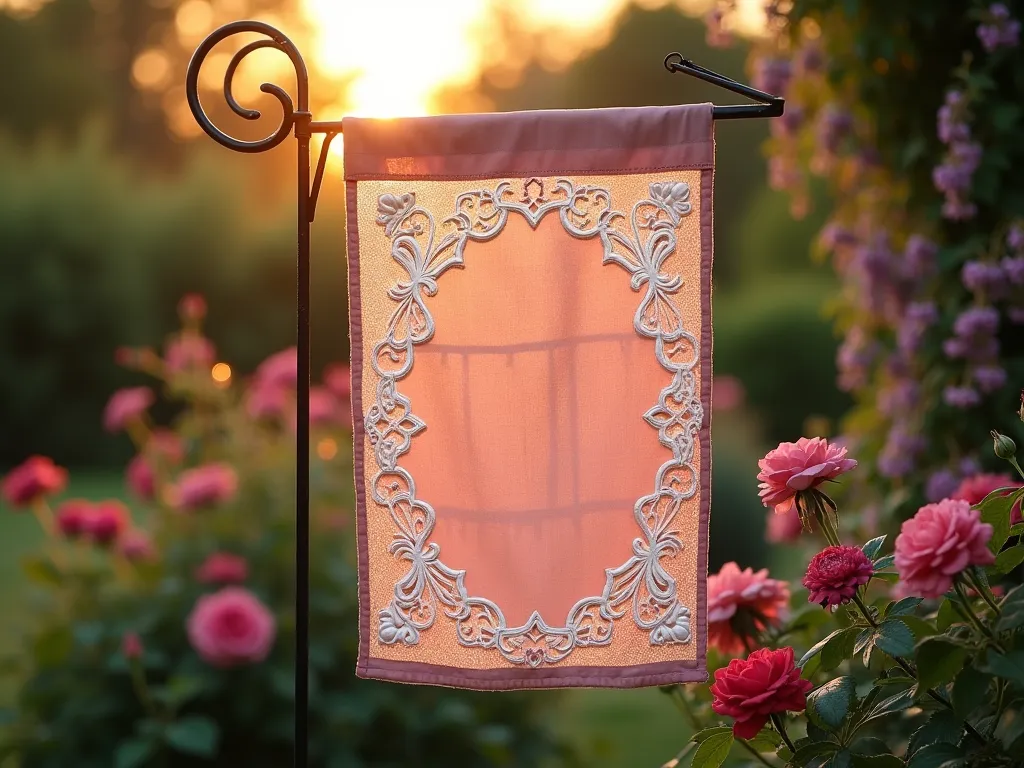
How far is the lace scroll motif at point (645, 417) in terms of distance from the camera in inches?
53.9

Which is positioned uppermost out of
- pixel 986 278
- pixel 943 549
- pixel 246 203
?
pixel 246 203

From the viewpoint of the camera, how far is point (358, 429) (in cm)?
143

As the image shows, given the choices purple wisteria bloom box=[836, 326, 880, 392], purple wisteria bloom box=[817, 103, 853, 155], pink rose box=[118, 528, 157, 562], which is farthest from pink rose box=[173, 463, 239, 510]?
purple wisteria bloom box=[817, 103, 853, 155]

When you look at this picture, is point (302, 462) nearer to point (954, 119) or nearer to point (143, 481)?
point (954, 119)

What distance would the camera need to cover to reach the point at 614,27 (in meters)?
10.2

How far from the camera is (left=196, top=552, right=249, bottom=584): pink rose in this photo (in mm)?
2562

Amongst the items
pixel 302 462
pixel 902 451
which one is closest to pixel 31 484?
pixel 302 462

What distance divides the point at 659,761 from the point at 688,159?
7.98 feet

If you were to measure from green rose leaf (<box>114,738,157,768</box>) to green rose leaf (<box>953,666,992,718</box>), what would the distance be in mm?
1742

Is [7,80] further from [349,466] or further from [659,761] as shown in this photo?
[659,761]

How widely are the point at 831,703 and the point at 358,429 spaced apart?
692mm

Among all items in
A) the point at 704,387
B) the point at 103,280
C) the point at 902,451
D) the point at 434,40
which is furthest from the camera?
the point at 103,280

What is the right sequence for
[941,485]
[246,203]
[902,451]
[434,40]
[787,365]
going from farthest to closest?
[246,203] < [787,365] < [434,40] < [902,451] < [941,485]

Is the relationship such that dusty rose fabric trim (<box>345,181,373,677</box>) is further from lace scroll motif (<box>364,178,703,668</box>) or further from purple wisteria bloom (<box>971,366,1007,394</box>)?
purple wisteria bloom (<box>971,366,1007,394</box>)
